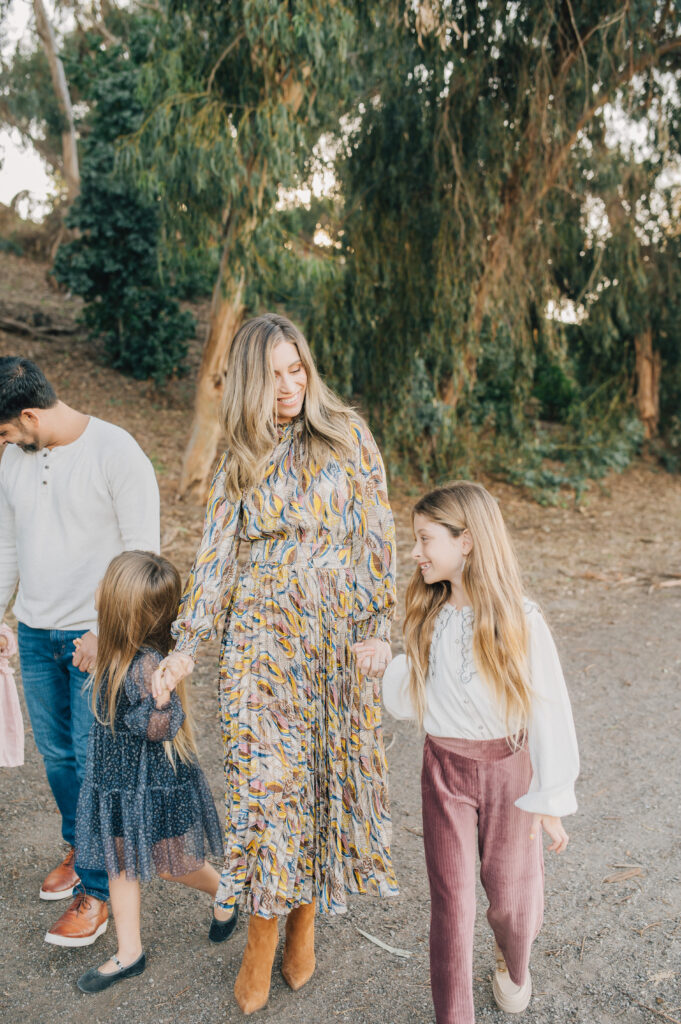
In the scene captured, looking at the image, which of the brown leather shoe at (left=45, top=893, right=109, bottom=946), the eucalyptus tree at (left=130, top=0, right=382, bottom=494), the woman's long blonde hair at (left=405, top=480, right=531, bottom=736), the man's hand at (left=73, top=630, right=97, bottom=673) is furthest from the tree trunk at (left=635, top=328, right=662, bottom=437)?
the brown leather shoe at (left=45, top=893, right=109, bottom=946)

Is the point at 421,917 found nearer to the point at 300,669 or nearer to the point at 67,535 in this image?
the point at 300,669

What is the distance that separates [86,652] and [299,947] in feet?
3.71

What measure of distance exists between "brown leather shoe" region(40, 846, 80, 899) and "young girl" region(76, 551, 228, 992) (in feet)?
1.69

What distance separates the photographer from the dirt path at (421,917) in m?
2.50

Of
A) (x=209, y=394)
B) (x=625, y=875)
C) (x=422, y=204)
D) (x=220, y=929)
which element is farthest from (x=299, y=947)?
(x=422, y=204)

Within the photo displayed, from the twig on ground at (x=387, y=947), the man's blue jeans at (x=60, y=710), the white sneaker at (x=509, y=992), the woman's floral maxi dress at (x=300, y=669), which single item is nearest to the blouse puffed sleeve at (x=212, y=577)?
the woman's floral maxi dress at (x=300, y=669)

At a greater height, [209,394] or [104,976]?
[209,394]

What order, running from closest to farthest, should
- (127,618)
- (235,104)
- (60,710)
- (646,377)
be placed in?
(127,618) → (60,710) → (235,104) → (646,377)

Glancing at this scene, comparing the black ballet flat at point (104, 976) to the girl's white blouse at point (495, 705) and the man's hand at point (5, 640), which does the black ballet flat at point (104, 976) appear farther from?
the girl's white blouse at point (495, 705)

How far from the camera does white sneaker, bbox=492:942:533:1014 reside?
244cm

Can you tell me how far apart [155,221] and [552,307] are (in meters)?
5.71

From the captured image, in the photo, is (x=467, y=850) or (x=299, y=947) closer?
(x=467, y=850)

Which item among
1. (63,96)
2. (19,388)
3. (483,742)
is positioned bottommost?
(483,742)

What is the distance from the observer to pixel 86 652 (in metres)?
2.65
